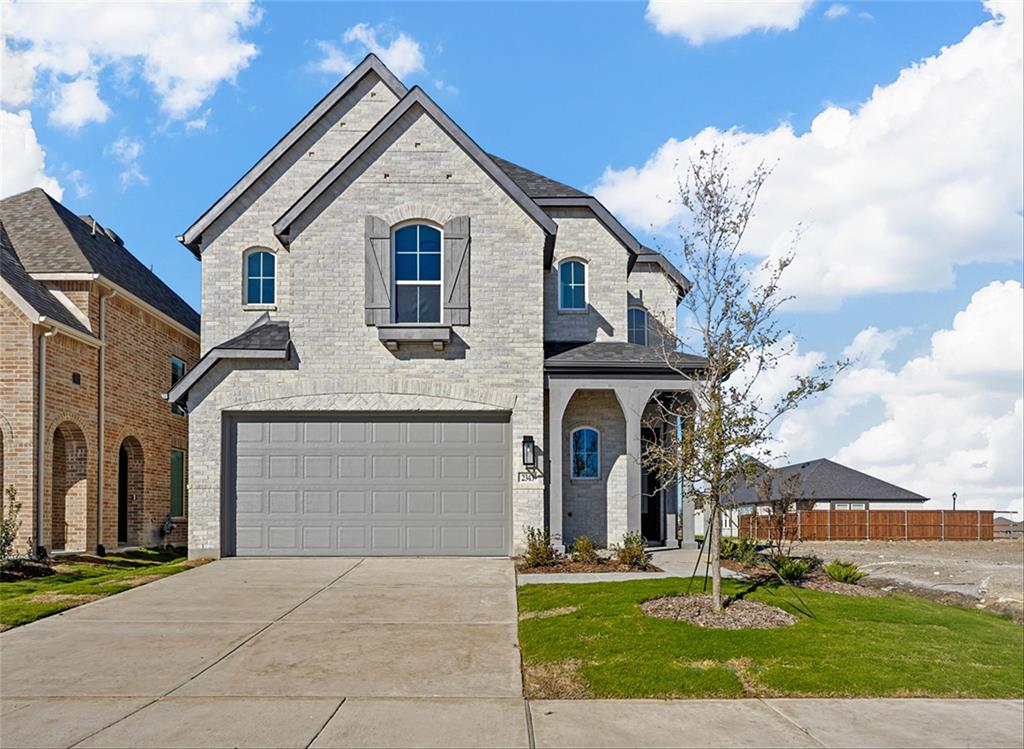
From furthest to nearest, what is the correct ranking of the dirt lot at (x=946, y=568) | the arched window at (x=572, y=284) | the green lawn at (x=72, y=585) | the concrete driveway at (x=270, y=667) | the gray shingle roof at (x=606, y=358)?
the arched window at (x=572, y=284), the gray shingle roof at (x=606, y=358), the dirt lot at (x=946, y=568), the green lawn at (x=72, y=585), the concrete driveway at (x=270, y=667)

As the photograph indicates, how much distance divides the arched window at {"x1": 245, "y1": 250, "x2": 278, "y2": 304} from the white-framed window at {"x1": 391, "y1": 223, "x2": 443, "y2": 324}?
134 inches

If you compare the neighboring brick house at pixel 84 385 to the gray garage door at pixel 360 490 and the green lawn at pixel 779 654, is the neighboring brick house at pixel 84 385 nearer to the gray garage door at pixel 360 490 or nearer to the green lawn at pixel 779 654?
the gray garage door at pixel 360 490

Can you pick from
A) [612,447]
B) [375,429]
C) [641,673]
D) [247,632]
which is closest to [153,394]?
[375,429]

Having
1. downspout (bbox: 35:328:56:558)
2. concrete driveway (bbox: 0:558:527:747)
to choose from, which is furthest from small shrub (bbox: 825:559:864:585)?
downspout (bbox: 35:328:56:558)

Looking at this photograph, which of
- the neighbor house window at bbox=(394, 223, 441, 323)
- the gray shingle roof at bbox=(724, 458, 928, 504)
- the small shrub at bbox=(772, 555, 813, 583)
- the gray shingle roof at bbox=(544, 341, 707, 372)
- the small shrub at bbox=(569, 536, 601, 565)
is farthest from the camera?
the gray shingle roof at bbox=(724, 458, 928, 504)

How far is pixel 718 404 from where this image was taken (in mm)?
10281

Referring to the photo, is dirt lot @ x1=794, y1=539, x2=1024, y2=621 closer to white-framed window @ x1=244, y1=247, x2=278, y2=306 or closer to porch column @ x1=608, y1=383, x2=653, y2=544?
porch column @ x1=608, y1=383, x2=653, y2=544

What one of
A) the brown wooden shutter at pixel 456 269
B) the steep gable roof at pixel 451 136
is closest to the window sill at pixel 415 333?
the brown wooden shutter at pixel 456 269

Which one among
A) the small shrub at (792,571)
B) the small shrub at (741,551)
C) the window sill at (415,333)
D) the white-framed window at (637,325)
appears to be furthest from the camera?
the white-framed window at (637,325)

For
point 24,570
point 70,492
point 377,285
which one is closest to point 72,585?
point 24,570

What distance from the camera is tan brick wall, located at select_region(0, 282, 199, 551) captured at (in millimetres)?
16484

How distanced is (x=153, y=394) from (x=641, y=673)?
58.8 ft

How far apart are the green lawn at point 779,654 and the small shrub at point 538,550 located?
366 cm

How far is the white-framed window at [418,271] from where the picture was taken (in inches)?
648
